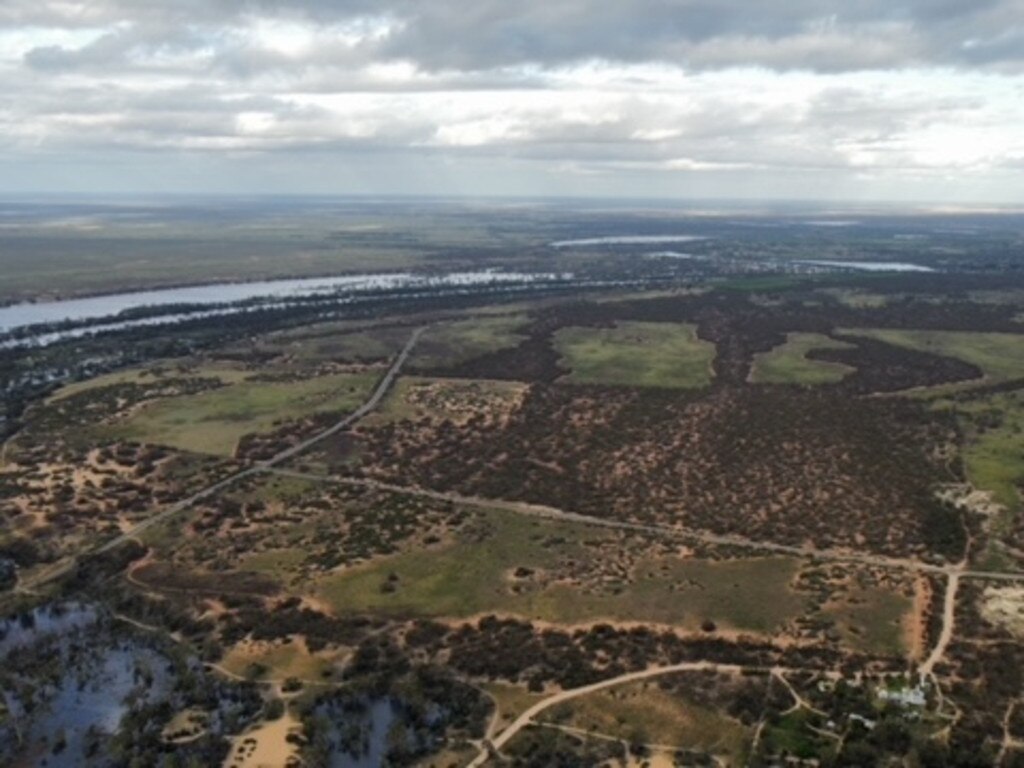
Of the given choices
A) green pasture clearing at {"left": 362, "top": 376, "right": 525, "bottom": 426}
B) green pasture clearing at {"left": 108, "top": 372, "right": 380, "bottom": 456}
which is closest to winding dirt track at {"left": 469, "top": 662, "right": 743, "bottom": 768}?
green pasture clearing at {"left": 108, "top": 372, "right": 380, "bottom": 456}

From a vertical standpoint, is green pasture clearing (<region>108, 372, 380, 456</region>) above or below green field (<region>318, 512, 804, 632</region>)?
above

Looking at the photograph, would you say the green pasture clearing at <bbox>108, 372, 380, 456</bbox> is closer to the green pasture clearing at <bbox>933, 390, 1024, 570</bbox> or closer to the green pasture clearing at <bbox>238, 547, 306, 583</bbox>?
the green pasture clearing at <bbox>238, 547, 306, 583</bbox>

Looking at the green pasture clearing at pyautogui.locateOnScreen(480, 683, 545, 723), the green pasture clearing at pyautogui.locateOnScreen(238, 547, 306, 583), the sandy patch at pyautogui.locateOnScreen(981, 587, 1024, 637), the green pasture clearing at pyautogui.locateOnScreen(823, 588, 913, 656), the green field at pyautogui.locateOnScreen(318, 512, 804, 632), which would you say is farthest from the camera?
the green pasture clearing at pyautogui.locateOnScreen(238, 547, 306, 583)

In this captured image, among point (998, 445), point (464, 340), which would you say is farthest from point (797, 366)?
point (464, 340)

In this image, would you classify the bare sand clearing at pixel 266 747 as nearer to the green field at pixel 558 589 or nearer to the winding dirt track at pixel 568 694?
the winding dirt track at pixel 568 694

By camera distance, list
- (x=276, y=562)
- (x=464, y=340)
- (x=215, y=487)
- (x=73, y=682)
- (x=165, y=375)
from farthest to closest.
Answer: (x=464, y=340), (x=165, y=375), (x=215, y=487), (x=276, y=562), (x=73, y=682)

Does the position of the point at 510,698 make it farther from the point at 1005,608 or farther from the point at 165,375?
the point at 165,375

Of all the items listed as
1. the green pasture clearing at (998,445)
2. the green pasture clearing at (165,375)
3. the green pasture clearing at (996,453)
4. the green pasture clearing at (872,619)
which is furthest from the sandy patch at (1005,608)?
the green pasture clearing at (165,375)
